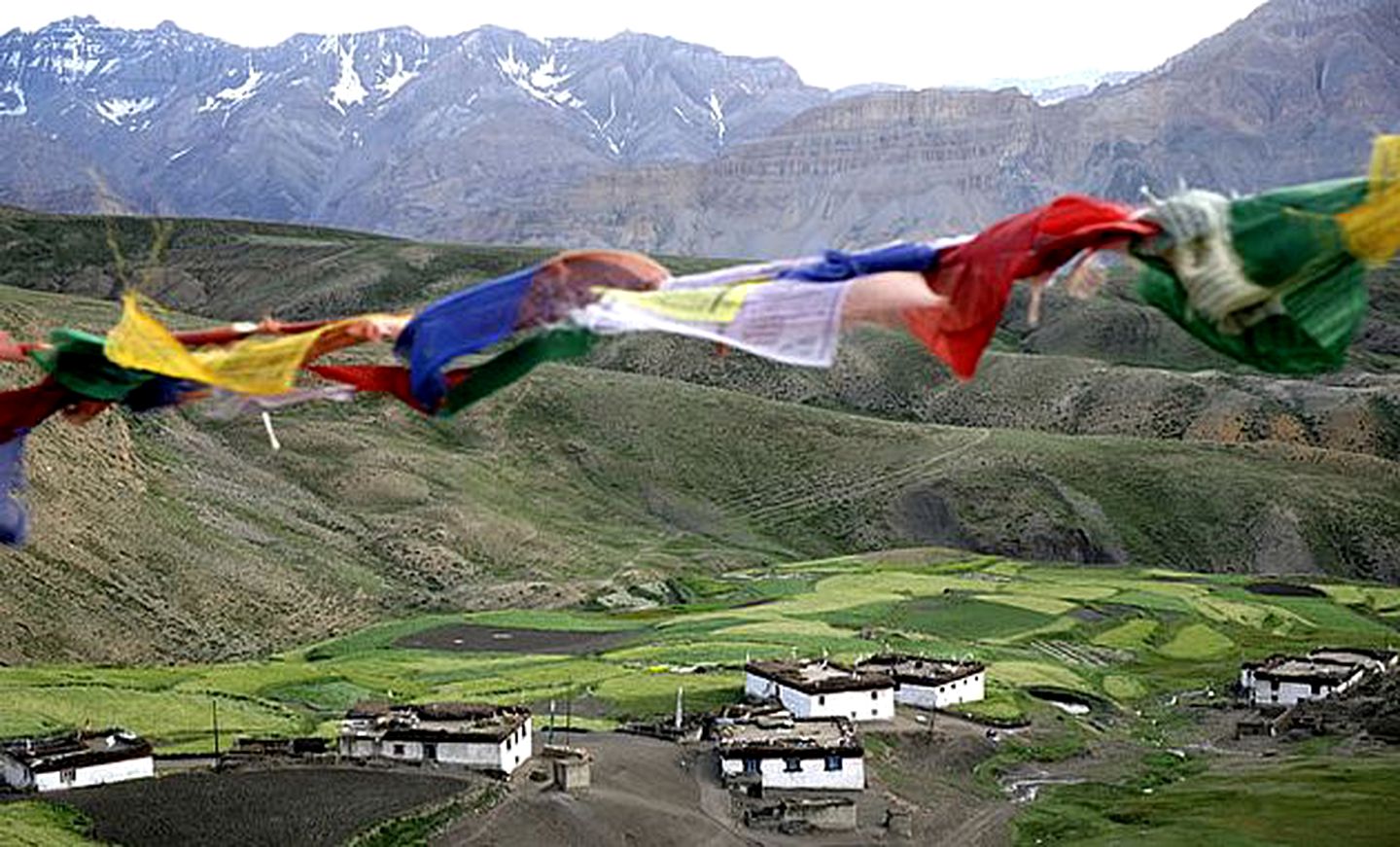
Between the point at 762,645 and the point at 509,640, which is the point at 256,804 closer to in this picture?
the point at 762,645

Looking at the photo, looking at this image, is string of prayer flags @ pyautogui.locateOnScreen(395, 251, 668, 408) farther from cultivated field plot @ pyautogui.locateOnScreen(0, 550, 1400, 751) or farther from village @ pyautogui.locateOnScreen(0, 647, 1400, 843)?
cultivated field plot @ pyautogui.locateOnScreen(0, 550, 1400, 751)

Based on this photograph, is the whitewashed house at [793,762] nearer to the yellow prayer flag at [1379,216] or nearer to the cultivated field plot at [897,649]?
the cultivated field plot at [897,649]

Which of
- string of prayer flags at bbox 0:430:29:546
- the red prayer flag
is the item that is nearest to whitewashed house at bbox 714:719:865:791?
string of prayer flags at bbox 0:430:29:546

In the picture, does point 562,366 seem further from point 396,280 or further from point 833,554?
point 396,280

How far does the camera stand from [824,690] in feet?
137

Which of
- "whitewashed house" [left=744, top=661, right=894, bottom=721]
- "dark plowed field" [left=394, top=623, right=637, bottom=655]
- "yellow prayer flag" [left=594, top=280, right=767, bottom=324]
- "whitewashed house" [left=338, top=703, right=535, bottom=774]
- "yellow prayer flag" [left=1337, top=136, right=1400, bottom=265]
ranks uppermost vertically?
"yellow prayer flag" [left=1337, top=136, right=1400, bottom=265]

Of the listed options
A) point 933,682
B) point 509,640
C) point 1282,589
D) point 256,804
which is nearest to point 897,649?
point 933,682

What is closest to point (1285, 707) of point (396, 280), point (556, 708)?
A: point (556, 708)

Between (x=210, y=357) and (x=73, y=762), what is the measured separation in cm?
2604

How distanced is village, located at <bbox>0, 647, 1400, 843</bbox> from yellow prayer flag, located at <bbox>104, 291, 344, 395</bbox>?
21567mm

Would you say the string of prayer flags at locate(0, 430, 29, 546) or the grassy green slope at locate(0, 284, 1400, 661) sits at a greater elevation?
the string of prayer flags at locate(0, 430, 29, 546)

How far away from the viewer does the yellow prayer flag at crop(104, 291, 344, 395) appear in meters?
8.40

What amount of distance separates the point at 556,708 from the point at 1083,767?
15.2 m

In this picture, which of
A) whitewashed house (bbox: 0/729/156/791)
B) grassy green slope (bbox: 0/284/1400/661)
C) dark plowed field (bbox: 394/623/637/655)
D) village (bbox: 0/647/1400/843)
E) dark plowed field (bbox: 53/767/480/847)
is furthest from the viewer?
grassy green slope (bbox: 0/284/1400/661)
